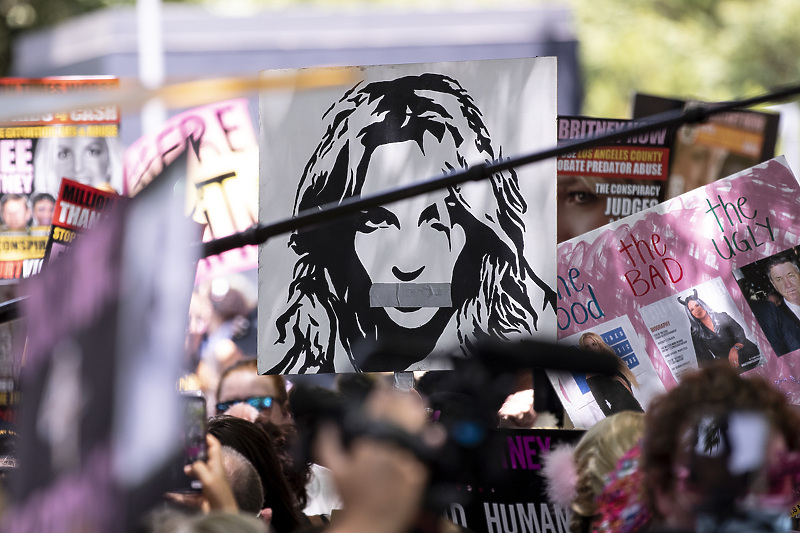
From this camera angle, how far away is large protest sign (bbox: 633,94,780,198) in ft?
16.5

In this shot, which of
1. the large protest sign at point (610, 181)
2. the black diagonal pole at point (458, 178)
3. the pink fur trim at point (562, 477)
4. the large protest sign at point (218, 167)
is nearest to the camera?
the black diagonal pole at point (458, 178)

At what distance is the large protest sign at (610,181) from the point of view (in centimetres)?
406

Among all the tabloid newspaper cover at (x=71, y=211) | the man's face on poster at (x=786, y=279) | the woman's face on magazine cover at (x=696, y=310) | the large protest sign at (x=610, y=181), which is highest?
the large protest sign at (x=610, y=181)

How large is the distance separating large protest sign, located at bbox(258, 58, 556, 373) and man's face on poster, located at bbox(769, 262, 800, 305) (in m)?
1.00

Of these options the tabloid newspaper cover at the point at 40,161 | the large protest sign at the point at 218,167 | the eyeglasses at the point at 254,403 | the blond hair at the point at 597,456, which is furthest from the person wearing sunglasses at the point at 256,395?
the blond hair at the point at 597,456

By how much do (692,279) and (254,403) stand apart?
1.92 meters

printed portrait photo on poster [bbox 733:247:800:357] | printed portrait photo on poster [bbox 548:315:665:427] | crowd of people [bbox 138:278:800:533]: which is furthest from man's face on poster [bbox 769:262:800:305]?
crowd of people [bbox 138:278:800:533]

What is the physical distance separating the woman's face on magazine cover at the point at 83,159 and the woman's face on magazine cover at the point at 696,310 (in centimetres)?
292

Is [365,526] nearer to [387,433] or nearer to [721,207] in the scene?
[387,433]

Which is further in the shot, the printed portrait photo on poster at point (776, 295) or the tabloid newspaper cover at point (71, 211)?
the printed portrait photo on poster at point (776, 295)

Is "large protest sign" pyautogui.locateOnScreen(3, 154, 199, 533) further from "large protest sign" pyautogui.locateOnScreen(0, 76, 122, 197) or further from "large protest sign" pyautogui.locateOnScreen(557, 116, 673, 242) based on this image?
"large protest sign" pyautogui.locateOnScreen(0, 76, 122, 197)

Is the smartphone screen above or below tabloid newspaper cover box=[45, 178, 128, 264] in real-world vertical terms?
below

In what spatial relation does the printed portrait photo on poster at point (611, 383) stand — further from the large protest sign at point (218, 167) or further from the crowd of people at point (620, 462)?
the large protest sign at point (218, 167)

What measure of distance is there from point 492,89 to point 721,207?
1052 millimetres
